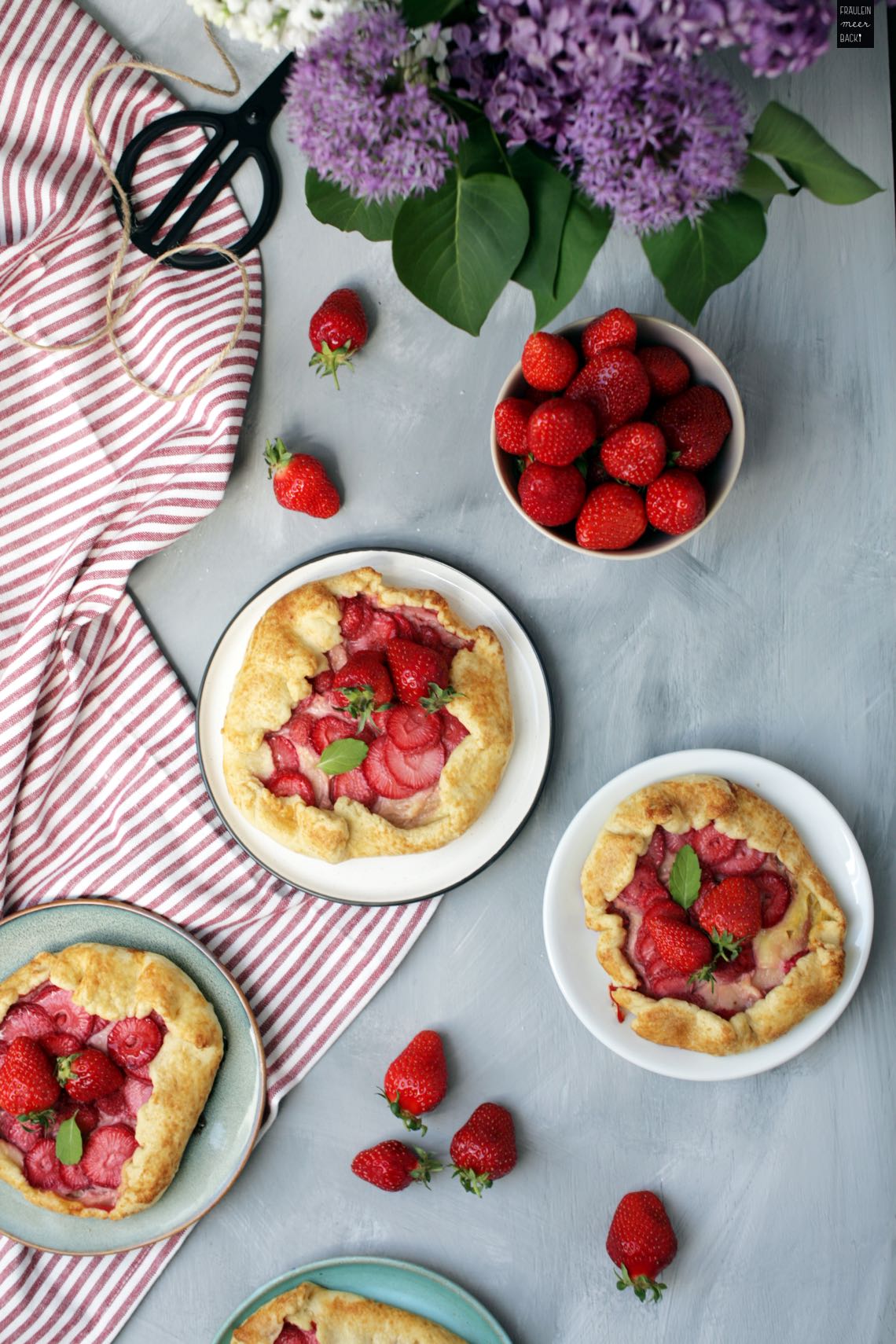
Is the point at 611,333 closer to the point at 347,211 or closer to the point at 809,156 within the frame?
the point at 347,211

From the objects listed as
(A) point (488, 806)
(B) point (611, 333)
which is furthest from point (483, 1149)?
(B) point (611, 333)

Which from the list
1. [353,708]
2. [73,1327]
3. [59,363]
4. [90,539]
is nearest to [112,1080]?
[73,1327]

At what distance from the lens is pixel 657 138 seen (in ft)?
4.37

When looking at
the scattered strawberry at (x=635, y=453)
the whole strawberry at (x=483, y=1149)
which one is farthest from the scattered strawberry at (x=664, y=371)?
the whole strawberry at (x=483, y=1149)

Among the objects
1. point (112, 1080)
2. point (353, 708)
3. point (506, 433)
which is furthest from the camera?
point (112, 1080)

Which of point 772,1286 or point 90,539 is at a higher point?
point 90,539

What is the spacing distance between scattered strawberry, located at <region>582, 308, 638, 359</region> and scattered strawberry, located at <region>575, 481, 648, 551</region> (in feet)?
0.86

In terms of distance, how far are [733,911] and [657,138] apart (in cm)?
147

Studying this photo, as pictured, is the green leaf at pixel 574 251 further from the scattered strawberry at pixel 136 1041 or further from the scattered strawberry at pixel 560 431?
the scattered strawberry at pixel 136 1041

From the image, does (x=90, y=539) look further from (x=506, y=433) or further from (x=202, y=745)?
(x=506, y=433)

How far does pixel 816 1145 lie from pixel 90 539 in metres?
2.10

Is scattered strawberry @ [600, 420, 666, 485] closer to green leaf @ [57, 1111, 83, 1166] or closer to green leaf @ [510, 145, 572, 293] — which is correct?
green leaf @ [510, 145, 572, 293]

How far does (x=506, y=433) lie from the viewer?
2.06 m

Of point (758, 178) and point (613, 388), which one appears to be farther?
point (613, 388)
